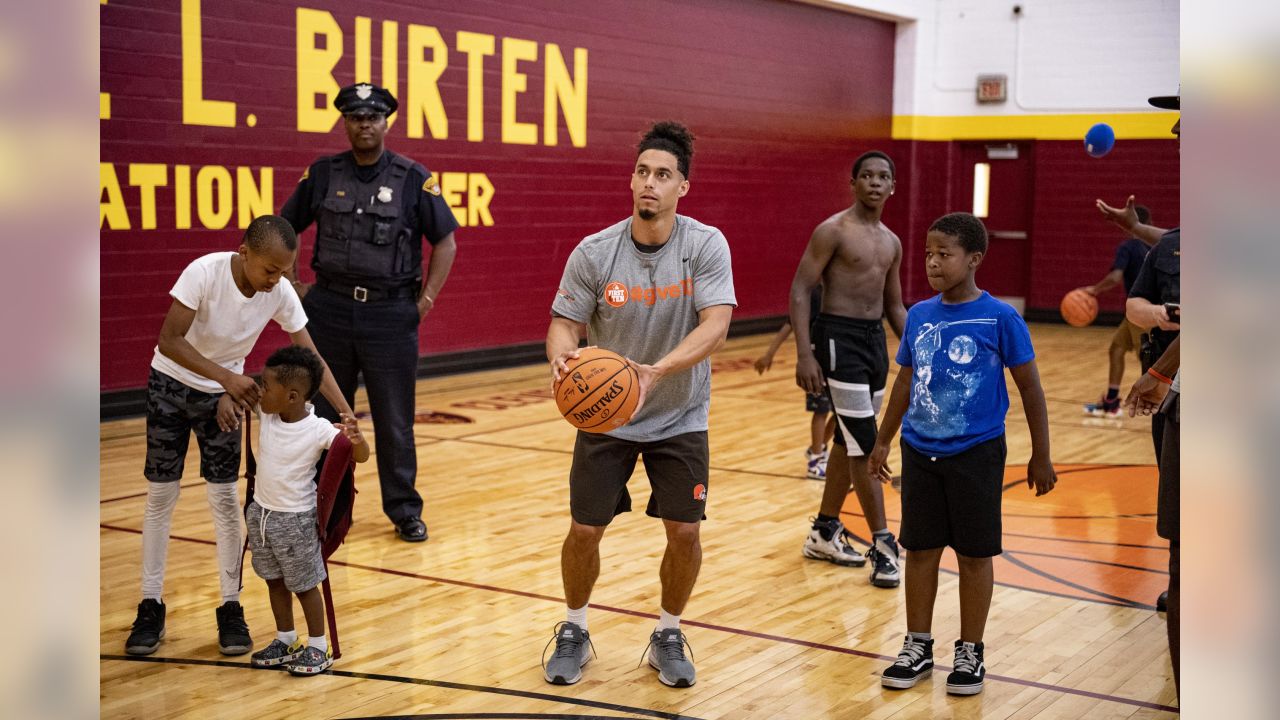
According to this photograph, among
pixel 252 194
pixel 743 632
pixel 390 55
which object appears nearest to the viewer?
pixel 743 632

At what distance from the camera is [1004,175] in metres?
18.0

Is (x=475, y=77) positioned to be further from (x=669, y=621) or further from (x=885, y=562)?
(x=669, y=621)

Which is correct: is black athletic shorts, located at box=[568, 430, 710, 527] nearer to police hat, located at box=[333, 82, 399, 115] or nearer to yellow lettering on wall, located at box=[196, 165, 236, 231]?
police hat, located at box=[333, 82, 399, 115]

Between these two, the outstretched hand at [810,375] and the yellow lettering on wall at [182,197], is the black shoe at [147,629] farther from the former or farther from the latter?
the yellow lettering on wall at [182,197]

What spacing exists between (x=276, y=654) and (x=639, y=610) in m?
1.42

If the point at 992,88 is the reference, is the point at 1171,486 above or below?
below

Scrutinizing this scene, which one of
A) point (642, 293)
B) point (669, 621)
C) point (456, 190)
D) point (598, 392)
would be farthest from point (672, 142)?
point (456, 190)

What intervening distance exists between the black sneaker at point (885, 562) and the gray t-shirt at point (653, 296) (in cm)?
168

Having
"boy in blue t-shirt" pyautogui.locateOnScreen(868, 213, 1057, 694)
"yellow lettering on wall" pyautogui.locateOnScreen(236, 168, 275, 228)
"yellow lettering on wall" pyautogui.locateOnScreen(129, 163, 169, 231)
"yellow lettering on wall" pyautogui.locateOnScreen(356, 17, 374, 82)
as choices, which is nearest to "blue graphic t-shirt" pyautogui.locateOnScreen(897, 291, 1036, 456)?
"boy in blue t-shirt" pyautogui.locateOnScreen(868, 213, 1057, 694)

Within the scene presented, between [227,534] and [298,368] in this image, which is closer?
[298,368]

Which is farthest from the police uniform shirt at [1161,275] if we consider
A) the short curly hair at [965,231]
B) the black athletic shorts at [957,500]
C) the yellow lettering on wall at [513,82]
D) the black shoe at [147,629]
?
the yellow lettering on wall at [513,82]

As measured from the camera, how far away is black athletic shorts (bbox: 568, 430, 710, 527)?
4.29 metres

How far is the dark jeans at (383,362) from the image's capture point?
622 cm

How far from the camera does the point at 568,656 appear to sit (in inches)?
173
